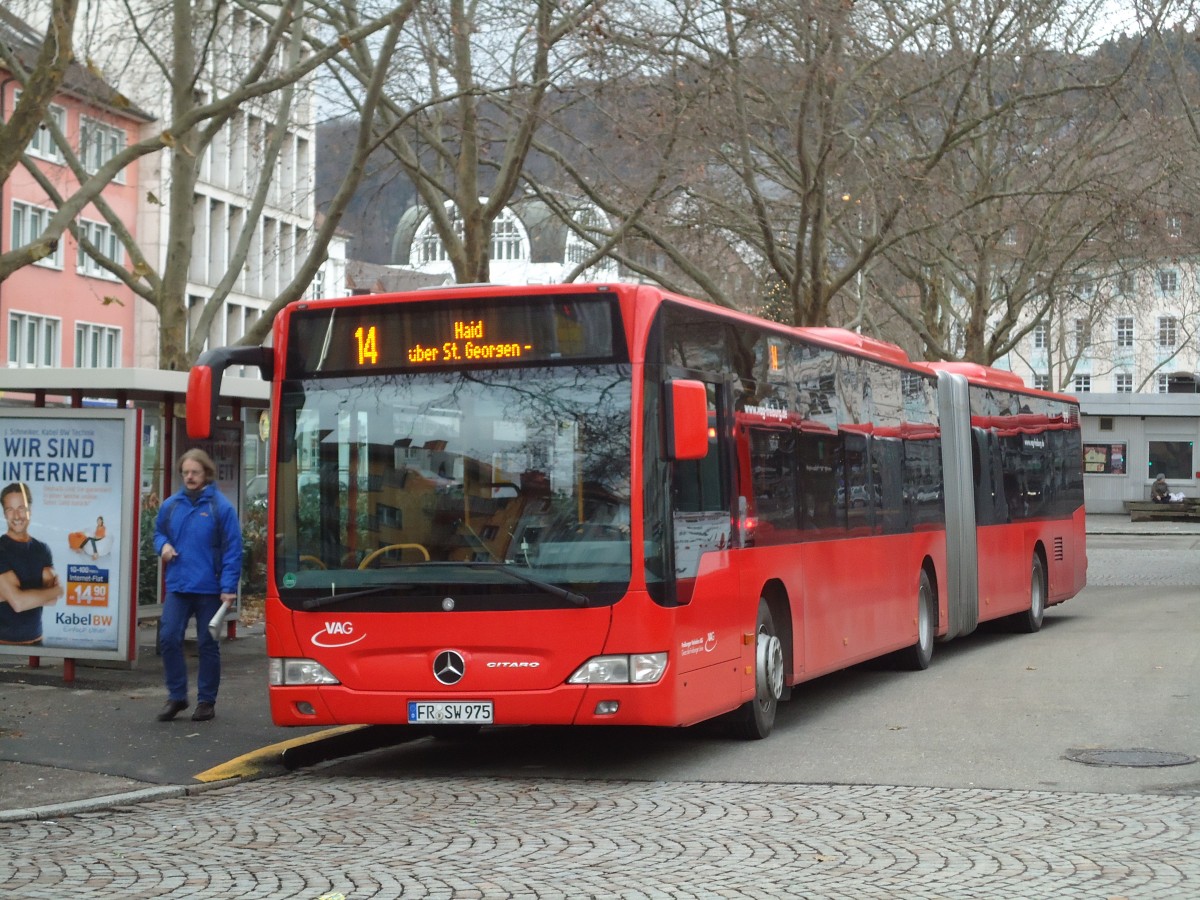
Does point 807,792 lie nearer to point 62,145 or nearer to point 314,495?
point 314,495

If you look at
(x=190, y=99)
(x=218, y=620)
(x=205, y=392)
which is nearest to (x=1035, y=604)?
(x=190, y=99)

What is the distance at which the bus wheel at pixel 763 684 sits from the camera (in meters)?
12.0

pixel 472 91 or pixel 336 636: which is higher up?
pixel 472 91

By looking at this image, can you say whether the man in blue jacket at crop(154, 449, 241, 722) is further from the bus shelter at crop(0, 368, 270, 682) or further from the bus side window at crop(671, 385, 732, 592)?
the bus side window at crop(671, 385, 732, 592)

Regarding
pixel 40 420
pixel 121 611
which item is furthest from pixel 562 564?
pixel 40 420

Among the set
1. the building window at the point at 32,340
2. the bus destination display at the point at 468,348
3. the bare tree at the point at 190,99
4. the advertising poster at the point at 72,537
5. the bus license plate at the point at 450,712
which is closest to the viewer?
the bus license plate at the point at 450,712

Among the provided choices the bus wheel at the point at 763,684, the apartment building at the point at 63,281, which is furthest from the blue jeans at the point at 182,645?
the apartment building at the point at 63,281

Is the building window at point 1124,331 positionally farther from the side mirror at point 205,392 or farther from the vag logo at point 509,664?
the side mirror at point 205,392

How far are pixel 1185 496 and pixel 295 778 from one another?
52.3 metres

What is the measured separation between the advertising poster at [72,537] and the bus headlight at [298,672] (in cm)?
355

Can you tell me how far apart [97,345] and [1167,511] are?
116 feet

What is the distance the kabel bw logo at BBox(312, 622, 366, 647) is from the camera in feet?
35.1

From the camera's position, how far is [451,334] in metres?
10.8

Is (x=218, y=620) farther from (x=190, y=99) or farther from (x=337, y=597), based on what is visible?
(x=190, y=99)
